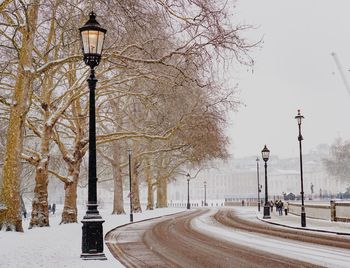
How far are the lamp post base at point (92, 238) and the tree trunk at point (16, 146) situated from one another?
7.98 metres

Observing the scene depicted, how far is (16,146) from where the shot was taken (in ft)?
63.8

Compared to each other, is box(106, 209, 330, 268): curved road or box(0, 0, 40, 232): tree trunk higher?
box(0, 0, 40, 232): tree trunk

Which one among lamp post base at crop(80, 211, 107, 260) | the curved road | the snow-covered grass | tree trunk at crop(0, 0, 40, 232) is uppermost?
tree trunk at crop(0, 0, 40, 232)

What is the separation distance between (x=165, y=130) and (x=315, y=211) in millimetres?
12003

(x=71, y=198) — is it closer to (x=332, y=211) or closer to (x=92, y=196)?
(x=332, y=211)

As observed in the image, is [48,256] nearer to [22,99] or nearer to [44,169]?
[22,99]

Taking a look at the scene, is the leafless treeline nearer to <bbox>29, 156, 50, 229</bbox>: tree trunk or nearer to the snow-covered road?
<bbox>29, 156, 50, 229</bbox>: tree trunk

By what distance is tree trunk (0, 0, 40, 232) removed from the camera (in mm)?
19031

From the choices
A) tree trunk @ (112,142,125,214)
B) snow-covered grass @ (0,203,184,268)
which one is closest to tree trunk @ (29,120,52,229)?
snow-covered grass @ (0,203,184,268)

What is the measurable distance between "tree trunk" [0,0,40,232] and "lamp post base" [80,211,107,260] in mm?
7979

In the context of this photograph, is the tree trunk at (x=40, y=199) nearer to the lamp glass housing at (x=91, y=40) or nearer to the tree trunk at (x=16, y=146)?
the tree trunk at (x=16, y=146)

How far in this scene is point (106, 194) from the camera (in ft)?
579

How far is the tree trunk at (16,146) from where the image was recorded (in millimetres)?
19031

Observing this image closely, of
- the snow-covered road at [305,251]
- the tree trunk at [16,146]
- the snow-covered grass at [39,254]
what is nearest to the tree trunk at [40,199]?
the tree trunk at [16,146]
